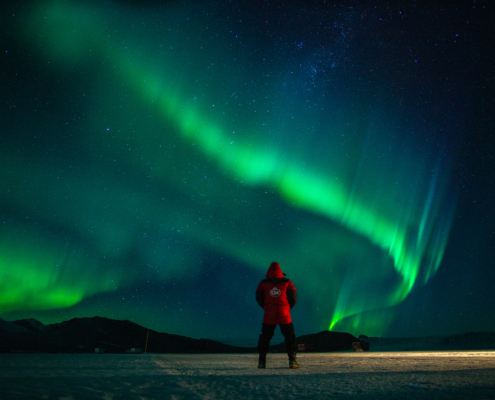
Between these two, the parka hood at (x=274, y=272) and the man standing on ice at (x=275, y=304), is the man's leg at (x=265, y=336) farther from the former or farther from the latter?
the parka hood at (x=274, y=272)

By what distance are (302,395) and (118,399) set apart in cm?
130

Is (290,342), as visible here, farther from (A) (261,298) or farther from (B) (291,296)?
(A) (261,298)

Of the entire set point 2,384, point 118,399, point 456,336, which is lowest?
point 456,336

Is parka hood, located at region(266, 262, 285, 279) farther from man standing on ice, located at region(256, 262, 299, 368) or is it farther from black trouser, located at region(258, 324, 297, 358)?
black trouser, located at region(258, 324, 297, 358)

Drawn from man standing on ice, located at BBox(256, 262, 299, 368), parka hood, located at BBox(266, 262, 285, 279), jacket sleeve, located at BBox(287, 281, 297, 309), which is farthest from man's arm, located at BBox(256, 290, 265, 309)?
jacket sleeve, located at BBox(287, 281, 297, 309)

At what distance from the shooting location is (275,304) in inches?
230

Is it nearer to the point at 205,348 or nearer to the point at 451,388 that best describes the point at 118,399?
the point at 451,388

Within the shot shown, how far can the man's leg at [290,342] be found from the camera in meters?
5.56

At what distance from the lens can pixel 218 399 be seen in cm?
249

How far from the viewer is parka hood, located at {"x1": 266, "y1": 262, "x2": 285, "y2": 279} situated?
603cm

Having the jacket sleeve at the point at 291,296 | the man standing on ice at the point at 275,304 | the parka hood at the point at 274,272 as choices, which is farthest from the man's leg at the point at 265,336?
the parka hood at the point at 274,272

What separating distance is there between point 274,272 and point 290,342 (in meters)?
1.12

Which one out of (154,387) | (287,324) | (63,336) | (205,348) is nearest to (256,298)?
(287,324)

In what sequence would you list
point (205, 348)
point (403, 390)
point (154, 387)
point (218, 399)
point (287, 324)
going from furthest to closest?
point (205, 348)
point (287, 324)
point (154, 387)
point (403, 390)
point (218, 399)
